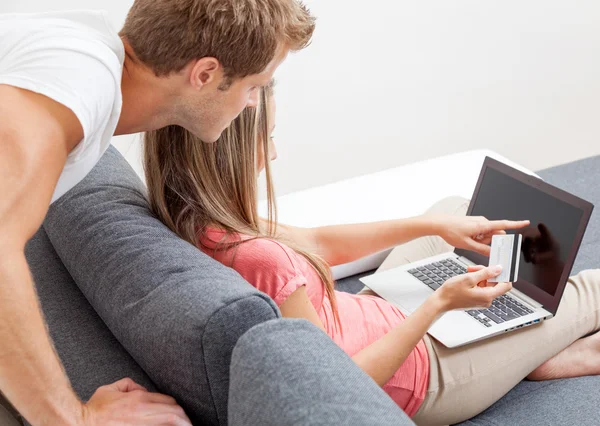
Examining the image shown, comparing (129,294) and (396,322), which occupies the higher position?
(129,294)

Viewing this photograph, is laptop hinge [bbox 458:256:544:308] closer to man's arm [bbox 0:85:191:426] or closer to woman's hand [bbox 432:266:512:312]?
woman's hand [bbox 432:266:512:312]

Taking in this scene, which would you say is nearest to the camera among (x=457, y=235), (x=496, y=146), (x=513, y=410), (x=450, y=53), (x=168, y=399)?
(x=168, y=399)

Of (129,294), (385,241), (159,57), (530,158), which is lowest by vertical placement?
(530,158)

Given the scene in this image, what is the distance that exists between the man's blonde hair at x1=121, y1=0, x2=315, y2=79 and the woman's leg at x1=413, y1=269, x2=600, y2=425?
709 mm

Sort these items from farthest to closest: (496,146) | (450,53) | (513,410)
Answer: (496,146) → (450,53) → (513,410)

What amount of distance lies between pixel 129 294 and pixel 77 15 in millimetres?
496

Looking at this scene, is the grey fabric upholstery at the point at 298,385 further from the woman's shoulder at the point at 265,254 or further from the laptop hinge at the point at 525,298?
the laptop hinge at the point at 525,298

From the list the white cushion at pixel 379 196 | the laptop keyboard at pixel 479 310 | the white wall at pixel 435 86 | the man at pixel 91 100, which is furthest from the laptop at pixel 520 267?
the white wall at pixel 435 86

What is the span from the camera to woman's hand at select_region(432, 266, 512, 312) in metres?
1.48

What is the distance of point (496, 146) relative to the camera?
12.1 ft

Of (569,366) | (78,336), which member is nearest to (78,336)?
(78,336)

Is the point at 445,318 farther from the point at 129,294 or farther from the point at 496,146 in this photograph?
the point at 496,146

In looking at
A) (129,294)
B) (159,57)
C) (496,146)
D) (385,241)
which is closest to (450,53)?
(496,146)

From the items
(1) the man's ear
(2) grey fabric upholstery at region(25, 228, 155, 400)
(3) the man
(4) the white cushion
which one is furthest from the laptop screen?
(2) grey fabric upholstery at region(25, 228, 155, 400)
